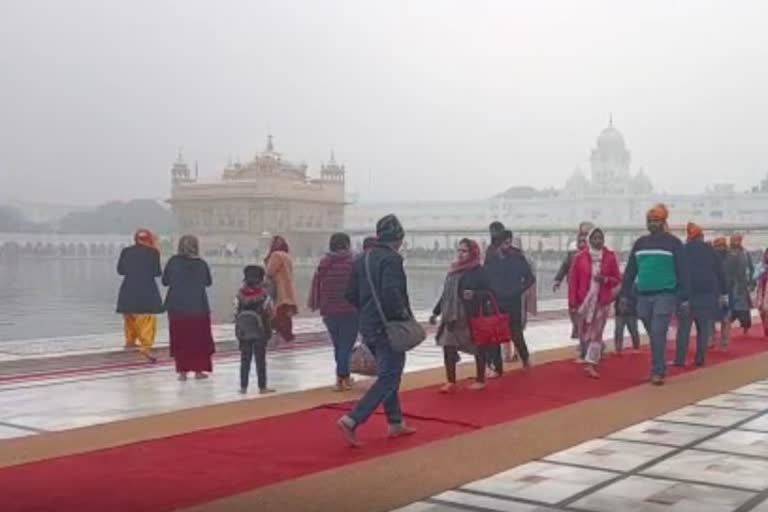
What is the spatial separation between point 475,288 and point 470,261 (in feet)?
0.65

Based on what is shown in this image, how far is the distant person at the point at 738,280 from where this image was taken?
1161 cm

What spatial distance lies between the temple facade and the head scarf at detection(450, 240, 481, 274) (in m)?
59.3

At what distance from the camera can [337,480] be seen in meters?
4.58

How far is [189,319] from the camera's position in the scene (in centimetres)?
827

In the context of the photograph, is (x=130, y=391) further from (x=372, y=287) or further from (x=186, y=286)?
(x=372, y=287)

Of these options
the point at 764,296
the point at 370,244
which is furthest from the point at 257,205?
the point at 370,244

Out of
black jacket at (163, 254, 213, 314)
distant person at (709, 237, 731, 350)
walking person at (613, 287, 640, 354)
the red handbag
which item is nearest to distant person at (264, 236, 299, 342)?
black jacket at (163, 254, 213, 314)

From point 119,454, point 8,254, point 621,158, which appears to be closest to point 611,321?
point 119,454

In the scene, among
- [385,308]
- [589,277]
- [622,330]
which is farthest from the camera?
[622,330]

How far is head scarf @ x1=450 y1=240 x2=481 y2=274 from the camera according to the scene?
7.35m

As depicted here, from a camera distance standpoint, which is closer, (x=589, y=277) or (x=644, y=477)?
(x=644, y=477)

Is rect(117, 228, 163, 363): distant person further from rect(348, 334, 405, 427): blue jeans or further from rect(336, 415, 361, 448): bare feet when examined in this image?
rect(336, 415, 361, 448): bare feet

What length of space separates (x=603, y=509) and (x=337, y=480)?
1192mm

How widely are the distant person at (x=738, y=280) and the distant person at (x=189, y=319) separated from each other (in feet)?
19.9
